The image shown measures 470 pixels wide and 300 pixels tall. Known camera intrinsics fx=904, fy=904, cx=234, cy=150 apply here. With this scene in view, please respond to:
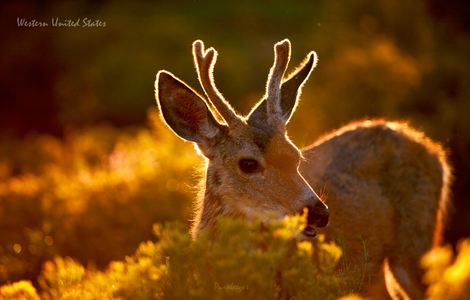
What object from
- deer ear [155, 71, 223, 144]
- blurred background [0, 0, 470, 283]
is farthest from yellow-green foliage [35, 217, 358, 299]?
blurred background [0, 0, 470, 283]

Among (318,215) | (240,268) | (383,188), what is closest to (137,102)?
(383,188)

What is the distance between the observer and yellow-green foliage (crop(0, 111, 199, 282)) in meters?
11.0

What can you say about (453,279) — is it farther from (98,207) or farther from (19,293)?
(98,207)

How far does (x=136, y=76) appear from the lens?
86.2ft

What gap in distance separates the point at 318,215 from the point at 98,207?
20.6 ft

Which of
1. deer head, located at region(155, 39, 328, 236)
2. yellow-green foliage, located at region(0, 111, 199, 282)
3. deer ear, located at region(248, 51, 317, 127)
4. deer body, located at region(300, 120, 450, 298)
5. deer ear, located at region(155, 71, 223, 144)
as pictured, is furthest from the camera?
yellow-green foliage, located at region(0, 111, 199, 282)

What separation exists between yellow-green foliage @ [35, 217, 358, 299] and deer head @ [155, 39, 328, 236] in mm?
930

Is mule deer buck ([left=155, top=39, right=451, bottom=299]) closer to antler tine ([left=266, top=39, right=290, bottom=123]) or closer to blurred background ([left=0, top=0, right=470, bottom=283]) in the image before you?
antler tine ([left=266, top=39, right=290, bottom=123])

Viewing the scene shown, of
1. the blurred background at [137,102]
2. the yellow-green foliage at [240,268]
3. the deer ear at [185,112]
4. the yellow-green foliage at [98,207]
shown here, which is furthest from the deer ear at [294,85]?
the yellow-green foliage at [98,207]

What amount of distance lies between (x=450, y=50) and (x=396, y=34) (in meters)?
1.57

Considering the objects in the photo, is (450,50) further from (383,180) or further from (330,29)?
(383,180)

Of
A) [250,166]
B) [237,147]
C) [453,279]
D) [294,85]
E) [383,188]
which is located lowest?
[453,279]

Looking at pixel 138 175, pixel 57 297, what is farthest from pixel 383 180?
pixel 138 175

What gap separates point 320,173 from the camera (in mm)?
8164
